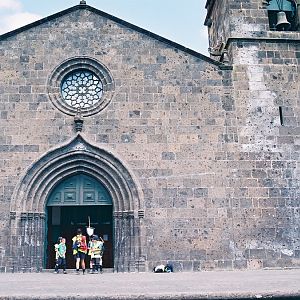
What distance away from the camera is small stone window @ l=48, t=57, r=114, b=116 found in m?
13.5

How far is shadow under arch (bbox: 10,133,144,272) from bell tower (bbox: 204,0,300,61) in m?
5.42

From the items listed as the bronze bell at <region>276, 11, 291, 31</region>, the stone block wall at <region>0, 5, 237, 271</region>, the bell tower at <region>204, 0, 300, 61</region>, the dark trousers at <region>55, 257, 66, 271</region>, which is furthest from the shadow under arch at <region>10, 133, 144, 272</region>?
the bronze bell at <region>276, 11, 291, 31</region>

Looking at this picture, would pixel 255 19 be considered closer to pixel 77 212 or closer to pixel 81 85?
pixel 81 85

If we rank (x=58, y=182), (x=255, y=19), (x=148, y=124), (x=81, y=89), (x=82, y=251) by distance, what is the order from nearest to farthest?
1. (x=82, y=251)
2. (x=58, y=182)
3. (x=148, y=124)
4. (x=81, y=89)
5. (x=255, y=19)

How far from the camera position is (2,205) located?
12562 mm

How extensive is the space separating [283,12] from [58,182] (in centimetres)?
913

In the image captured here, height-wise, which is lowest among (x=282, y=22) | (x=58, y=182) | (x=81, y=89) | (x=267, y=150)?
(x=58, y=182)

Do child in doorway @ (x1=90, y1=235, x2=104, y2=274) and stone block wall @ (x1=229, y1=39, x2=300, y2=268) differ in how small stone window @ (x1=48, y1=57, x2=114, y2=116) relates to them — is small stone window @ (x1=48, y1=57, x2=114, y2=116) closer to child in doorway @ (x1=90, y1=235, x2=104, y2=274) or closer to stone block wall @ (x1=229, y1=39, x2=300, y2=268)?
child in doorway @ (x1=90, y1=235, x2=104, y2=274)

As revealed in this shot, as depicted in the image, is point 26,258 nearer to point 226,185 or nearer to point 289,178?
point 226,185

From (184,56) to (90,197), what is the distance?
5.30 meters

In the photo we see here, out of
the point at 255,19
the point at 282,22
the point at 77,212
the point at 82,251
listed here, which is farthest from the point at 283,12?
the point at 82,251

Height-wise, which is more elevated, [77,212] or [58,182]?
[58,182]

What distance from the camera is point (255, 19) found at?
14.5m

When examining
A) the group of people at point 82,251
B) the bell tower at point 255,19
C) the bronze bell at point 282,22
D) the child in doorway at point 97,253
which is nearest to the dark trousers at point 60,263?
the group of people at point 82,251
